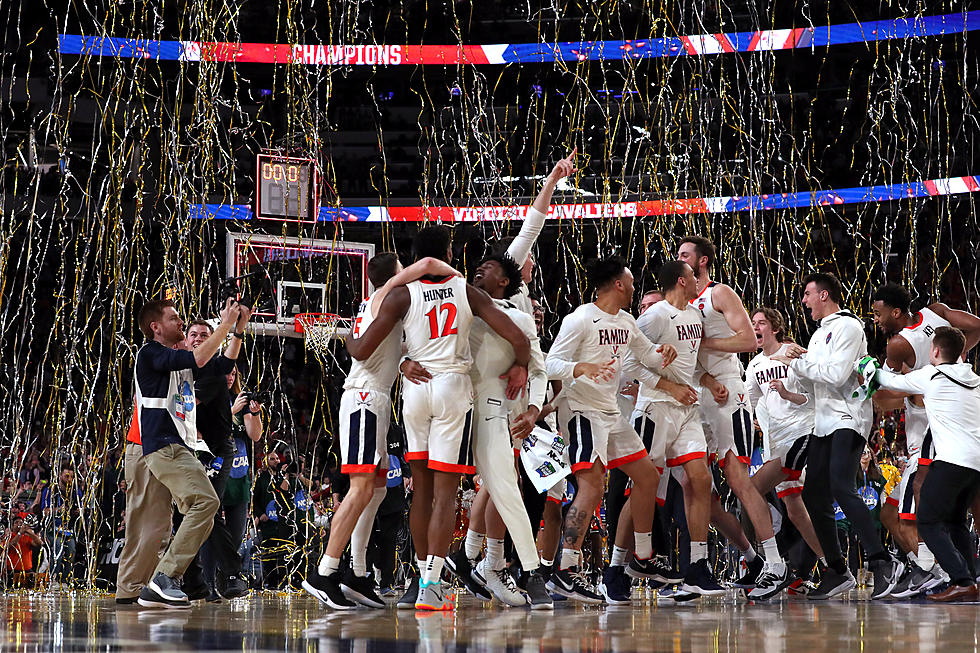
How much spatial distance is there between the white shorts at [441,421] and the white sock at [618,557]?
3.98ft

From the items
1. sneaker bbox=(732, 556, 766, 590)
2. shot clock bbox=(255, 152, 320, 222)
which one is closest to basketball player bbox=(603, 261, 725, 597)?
sneaker bbox=(732, 556, 766, 590)

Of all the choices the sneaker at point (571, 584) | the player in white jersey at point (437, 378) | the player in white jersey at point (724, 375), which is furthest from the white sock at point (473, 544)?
the player in white jersey at point (724, 375)

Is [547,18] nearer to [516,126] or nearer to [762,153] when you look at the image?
[516,126]

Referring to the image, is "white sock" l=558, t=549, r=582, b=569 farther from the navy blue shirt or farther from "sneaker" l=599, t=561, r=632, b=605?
the navy blue shirt

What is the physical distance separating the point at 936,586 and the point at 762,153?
57.0 feet

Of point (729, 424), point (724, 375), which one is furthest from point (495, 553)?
point (724, 375)

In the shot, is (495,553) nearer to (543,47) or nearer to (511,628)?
(511,628)

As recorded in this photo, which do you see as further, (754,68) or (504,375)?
(754,68)

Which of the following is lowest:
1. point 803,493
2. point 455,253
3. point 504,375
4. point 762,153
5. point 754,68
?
point 803,493

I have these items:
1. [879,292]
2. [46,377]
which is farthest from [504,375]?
[46,377]

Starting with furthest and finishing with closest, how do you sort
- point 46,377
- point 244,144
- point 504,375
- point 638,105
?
point 638,105
point 244,144
point 46,377
point 504,375

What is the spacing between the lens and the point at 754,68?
22.5 m

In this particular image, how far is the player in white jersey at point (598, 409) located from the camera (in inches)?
Result: 237

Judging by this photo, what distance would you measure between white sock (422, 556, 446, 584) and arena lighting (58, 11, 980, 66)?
15.9 m
